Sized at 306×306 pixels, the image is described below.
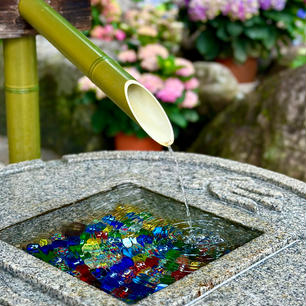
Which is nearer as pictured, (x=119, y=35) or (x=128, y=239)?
(x=128, y=239)

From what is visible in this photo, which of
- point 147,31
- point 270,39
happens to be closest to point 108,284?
point 147,31

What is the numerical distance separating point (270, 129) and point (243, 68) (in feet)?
4.60

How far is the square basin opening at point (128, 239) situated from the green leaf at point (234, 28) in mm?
2530

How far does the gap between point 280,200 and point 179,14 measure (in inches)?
116

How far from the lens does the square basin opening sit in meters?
1.60

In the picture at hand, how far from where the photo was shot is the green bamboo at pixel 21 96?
2273 millimetres

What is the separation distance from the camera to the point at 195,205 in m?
2.03

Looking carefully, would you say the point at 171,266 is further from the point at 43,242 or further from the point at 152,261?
the point at 43,242

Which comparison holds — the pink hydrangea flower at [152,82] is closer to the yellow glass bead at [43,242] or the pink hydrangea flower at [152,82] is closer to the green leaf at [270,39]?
the green leaf at [270,39]

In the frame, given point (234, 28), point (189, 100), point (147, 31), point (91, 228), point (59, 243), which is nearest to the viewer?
point (59, 243)

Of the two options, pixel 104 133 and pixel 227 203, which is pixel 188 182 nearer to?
pixel 227 203

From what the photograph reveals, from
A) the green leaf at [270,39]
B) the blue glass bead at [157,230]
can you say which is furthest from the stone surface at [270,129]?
the blue glass bead at [157,230]

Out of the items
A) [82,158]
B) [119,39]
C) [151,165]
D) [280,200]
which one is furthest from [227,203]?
[119,39]

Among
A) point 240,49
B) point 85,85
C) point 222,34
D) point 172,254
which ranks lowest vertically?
point 172,254
